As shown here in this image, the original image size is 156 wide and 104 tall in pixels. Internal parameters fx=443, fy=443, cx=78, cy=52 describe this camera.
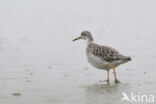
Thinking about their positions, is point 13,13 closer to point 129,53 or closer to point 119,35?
point 119,35

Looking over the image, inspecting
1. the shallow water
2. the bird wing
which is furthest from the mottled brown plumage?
the shallow water

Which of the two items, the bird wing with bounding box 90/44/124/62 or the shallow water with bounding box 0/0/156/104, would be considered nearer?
the shallow water with bounding box 0/0/156/104

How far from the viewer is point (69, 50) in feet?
66.7

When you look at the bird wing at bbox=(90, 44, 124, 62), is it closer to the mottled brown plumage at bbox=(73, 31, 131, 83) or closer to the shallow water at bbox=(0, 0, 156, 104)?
the mottled brown plumage at bbox=(73, 31, 131, 83)

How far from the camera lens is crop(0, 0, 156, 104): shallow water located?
11391 millimetres

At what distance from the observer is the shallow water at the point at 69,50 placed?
448 inches

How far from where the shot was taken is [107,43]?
2242cm

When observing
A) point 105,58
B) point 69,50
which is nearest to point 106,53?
point 105,58

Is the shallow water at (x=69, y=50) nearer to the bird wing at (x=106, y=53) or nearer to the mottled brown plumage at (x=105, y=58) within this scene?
the mottled brown plumage at (x=105, y=58)

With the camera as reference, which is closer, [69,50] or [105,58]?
[105,58]

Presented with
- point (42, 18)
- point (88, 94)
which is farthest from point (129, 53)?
point (42, 18)

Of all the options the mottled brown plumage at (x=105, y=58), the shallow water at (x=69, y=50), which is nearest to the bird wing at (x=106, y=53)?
the mottled brown plumage at (x=105, y=58)

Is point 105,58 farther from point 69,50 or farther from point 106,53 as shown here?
point 69,50

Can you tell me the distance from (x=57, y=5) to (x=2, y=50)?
21.9 metres
